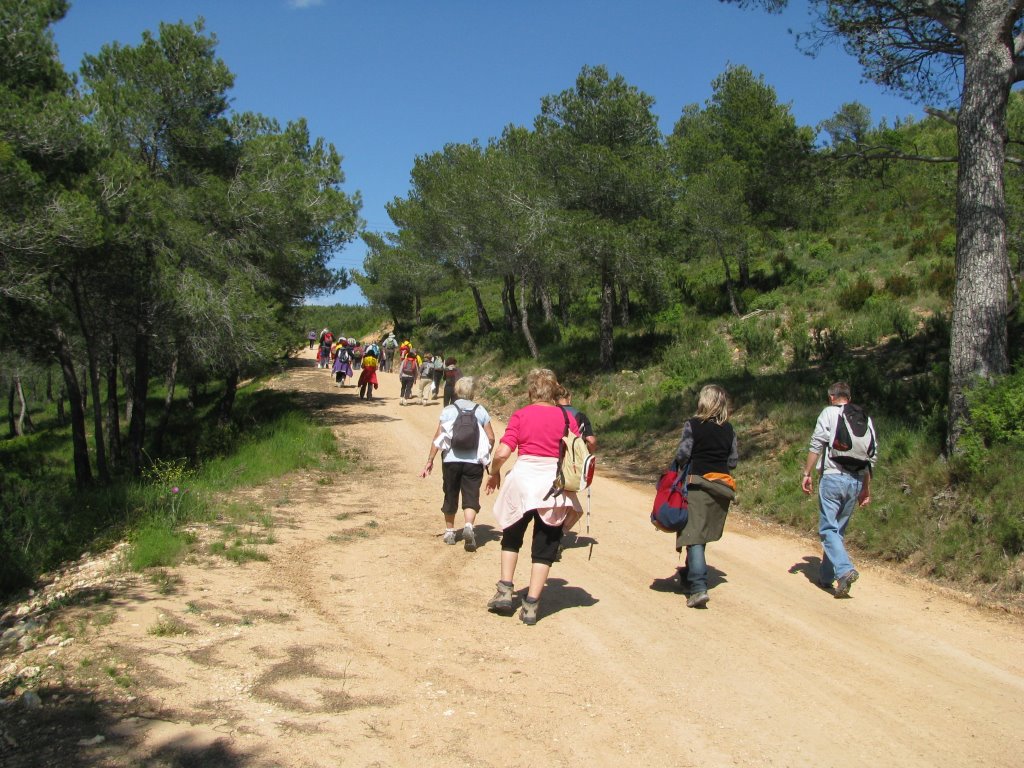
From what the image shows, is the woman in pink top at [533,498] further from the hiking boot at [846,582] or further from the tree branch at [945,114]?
the tree branch at [945,114]

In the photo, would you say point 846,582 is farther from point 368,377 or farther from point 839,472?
point 368,377

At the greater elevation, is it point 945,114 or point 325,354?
point 945,114

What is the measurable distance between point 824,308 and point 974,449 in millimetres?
13753

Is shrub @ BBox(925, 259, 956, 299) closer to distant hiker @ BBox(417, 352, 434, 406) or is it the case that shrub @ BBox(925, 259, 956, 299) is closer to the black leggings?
distant hiker @ BBox(417, 352, 434, 406)

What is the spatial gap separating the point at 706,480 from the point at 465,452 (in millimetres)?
2960

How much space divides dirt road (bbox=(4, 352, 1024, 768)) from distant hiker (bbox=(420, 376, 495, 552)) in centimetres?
45

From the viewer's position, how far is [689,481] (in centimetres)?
666

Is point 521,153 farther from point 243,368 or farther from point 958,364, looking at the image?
point 958,364

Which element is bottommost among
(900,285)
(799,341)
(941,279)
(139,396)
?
(139,396)

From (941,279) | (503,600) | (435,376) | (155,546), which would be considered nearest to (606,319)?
(435,376)

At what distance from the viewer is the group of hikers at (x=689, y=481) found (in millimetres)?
6102

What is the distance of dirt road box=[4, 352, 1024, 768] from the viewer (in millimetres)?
4172

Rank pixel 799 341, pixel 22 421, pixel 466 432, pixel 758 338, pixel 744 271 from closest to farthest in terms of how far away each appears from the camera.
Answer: pixel 466 432, pixel 799 341, pixel 758 338, pixel 744 271, pixel 22 421

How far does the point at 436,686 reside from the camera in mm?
4949
